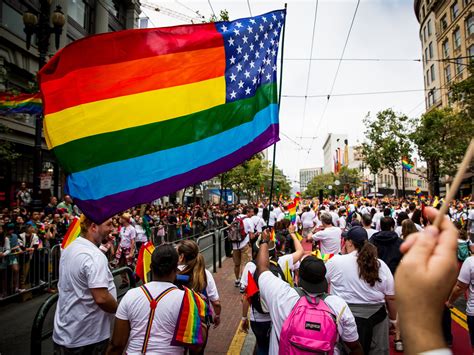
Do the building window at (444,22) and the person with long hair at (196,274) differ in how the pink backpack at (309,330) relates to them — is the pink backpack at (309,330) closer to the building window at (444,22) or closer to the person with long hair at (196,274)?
the person with long hair at (196,274)

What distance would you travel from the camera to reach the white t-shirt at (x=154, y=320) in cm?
253

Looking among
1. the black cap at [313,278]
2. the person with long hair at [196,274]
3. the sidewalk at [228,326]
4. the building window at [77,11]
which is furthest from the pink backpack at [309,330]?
the building window at [77,11]

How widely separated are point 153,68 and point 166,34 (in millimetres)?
445

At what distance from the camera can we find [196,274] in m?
3.58

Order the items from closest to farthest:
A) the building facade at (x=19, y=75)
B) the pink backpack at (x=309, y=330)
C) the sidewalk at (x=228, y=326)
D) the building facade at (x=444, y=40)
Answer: the pink backpack at (x=309, y=330), the sidewalk at (x=228, y=326), the building facade at (x=19, y=75), the building facade at (x=444, y=40)

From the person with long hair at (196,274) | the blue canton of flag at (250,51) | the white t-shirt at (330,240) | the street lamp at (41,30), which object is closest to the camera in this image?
the person with long hair at (196,274)

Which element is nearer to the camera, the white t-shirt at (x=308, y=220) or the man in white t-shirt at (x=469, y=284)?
the man in white t-shirt at (x=469, y=284)

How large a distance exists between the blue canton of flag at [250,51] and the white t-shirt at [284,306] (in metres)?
2.45

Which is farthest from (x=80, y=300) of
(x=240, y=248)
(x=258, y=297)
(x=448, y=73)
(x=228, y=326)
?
(x=448, y=73)

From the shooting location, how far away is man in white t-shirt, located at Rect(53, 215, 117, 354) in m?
2.85

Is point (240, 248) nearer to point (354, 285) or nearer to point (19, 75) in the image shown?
point (354, 285)

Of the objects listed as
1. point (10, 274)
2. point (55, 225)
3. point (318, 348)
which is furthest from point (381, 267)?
point (55, 225)

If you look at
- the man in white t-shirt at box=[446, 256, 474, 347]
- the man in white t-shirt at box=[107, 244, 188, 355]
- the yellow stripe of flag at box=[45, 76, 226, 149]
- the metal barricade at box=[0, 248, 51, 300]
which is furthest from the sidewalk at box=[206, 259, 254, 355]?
the metal barricade at box=[0, 248, 51, 300]

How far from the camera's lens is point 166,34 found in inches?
153
